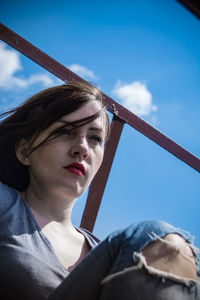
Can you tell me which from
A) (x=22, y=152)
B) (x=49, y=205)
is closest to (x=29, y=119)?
(x=22, y=152)

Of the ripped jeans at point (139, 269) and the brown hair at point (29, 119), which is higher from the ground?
the brown hair at point (29, 119)

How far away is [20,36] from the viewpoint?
1391 mm

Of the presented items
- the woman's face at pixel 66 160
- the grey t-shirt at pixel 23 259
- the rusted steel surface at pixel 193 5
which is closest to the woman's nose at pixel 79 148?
the woman's face at pixel 66 160

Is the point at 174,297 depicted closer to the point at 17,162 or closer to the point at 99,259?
the point at 99,259

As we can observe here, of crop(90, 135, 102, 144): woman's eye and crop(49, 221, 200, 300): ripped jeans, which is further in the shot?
crop(90, 135, 102, 144): woman's eye

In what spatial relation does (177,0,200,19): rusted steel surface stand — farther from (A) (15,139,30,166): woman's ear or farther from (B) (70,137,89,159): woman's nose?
(A) (15,139,30,166): woman's ear

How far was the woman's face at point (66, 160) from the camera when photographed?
3.38 ft

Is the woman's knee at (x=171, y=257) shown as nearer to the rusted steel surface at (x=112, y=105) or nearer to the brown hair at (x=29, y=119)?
the brown hair at (x=29, y=119)

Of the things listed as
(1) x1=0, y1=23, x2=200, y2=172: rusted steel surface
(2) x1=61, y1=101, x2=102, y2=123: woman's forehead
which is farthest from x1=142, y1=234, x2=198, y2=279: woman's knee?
(1) x1=0, y1=23, x2=200, y2=172: rusted steel surface

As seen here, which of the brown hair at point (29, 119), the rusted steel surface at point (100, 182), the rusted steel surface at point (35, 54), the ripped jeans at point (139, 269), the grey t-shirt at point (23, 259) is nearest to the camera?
the ripped jeans at point (139, 269)

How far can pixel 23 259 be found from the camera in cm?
71

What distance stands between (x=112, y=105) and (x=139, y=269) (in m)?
1.20

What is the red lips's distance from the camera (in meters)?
1.04

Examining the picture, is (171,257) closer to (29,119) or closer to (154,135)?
(29,119)
